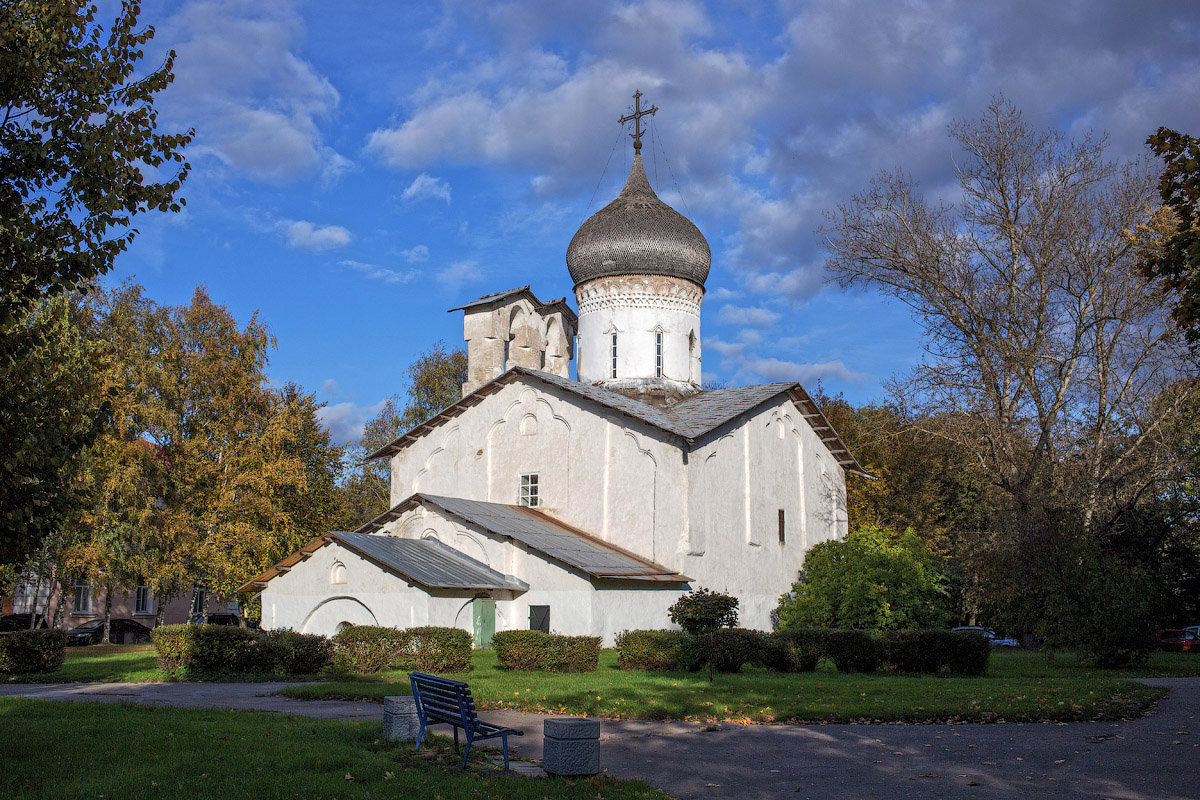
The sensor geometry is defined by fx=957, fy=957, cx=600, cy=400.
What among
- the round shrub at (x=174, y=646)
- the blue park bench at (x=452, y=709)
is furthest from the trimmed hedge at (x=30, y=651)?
the blue park bench at (x=452, y=709)

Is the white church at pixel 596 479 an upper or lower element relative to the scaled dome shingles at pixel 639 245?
lower

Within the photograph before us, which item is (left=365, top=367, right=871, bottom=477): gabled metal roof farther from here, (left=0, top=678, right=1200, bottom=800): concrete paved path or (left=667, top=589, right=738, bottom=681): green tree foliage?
(left=0, top=678, right=1200, bottom=800): concrete paved path

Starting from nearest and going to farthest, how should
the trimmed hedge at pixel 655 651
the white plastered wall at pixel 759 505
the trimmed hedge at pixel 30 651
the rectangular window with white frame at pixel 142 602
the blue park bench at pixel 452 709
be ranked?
the blue park bench at pixel 452 709 < the trimmed hedge at pixel 30 651 < the trimmed hedge at pixel 655 651 < the white plastered wall at pixel 759 505 < the rectangular window with white frame at pixel 142 602

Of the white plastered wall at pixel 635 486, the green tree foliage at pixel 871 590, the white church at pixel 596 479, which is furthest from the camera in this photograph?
the green tree foliage at pixel 871 590

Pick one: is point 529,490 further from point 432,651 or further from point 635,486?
point 432,651

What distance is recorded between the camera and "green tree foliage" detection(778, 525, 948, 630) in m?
26.9

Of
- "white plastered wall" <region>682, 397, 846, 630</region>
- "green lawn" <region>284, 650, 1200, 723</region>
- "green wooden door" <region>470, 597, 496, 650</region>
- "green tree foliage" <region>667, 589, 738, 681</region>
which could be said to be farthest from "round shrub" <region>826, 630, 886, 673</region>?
"green wooden door" <region>470, 597, 496, 650</region>

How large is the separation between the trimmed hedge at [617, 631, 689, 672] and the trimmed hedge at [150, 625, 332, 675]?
227 inches

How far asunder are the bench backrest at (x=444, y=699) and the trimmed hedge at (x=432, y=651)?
819cm

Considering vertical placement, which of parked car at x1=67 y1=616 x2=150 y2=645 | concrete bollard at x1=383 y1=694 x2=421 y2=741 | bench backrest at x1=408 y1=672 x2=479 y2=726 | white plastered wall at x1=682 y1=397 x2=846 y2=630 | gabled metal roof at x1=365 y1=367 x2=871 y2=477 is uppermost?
gabled metal roof at x1=365 y1=367 x2=871 y2=477

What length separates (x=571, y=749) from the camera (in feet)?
27.5

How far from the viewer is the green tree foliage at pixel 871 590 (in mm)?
26938

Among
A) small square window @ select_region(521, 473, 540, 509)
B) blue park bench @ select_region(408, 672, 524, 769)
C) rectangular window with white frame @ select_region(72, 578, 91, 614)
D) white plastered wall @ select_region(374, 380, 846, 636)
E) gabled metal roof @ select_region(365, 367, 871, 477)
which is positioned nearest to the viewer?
blue park bench @ select_region(408, 672, 524, 769)

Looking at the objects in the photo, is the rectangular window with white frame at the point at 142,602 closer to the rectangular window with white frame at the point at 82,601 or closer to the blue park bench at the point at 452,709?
the rectangular window with white frame at the point at 82,601
